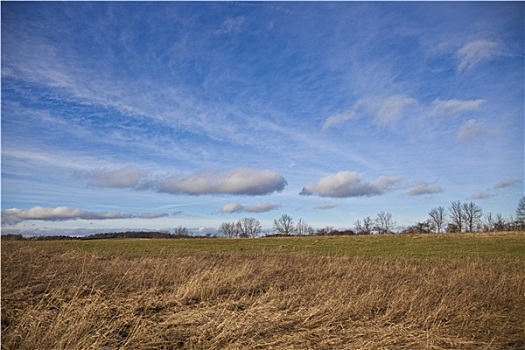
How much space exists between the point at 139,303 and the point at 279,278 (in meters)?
5.45

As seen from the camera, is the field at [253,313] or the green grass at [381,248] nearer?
the field at [253,313]

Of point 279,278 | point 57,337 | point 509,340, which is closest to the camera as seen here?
point 57,337

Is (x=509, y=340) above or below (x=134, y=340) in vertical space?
below

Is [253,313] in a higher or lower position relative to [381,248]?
higher

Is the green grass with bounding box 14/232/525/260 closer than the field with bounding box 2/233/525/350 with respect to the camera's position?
No

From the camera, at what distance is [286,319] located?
6.90 meters

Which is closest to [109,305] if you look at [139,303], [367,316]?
[139,303]

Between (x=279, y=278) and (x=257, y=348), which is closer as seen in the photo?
(x=257, y=348)

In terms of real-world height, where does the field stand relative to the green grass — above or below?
above

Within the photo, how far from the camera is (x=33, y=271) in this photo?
11.3 metres

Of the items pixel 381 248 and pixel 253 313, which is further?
pixel 381 248

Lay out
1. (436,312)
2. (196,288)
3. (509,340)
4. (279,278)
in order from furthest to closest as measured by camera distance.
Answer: (279,278), (196,288), (436,312), (509,340)

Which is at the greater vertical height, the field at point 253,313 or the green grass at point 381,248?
the field at point 253,313

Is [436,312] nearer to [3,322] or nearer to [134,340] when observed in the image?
[134,340]
